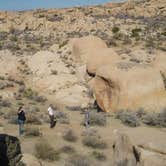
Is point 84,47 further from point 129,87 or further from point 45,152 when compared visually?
point 45,152

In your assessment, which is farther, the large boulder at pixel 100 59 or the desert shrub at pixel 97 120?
the large boulder at pixel 100 59

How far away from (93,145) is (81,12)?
5793 centimetres

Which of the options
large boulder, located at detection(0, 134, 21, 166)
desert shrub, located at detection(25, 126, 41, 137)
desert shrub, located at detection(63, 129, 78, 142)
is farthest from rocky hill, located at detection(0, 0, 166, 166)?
large boulder, located at detection(0, 134, 21, 166)

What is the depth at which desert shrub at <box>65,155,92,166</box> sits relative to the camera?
15.5 meters

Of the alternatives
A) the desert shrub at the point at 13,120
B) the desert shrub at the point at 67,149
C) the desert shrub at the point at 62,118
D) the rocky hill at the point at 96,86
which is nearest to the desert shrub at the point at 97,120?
the rocky hill at the point at 96,86

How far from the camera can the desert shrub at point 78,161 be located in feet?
50.9

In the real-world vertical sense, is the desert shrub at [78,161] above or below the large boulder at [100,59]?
below

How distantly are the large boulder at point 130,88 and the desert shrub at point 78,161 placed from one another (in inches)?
282

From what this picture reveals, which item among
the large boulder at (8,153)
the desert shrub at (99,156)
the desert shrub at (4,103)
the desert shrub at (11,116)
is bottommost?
the desert shrub at (99,156)

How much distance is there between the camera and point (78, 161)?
1566 centimetres

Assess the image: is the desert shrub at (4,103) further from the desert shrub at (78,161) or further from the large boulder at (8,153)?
the large boulder at (8,153)

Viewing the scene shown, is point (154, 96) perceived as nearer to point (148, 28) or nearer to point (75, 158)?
point (75, 158)

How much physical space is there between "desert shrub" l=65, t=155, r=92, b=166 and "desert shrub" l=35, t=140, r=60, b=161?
66 cm

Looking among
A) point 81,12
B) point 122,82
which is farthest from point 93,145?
point 81,12
